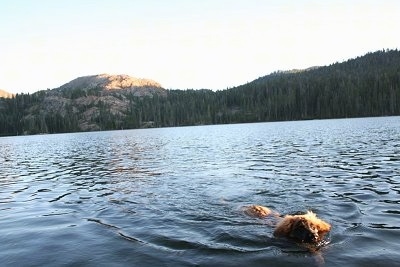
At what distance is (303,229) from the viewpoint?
12.8 m

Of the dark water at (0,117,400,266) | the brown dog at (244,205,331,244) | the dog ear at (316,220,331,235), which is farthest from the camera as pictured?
the dog ear at (316,220,331,235)

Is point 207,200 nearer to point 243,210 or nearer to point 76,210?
point 243,210

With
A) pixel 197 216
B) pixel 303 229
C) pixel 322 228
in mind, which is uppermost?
pixel 303 229

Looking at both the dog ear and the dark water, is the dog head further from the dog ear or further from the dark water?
the dark water

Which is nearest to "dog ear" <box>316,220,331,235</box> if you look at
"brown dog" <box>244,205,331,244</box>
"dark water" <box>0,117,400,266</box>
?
"brown dog" <box>244,205,331,244</box>

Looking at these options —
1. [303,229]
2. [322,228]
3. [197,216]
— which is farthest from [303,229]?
[197,216]

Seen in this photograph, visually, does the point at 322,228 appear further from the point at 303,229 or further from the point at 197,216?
the point at 197,216

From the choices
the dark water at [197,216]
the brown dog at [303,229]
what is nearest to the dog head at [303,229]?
the brown dog at [303,229]

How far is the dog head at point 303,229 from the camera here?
1279cm

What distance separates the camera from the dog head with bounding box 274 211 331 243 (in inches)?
503

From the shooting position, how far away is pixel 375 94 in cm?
19338

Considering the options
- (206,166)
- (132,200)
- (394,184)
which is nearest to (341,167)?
(394,184)

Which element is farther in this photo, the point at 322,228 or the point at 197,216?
the point at 197,216

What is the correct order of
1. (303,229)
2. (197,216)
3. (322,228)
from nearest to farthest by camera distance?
1. (303,229)
2. (322,228)
3. (197,216)
